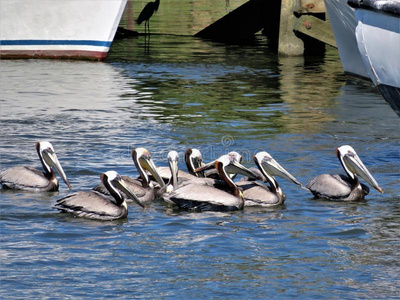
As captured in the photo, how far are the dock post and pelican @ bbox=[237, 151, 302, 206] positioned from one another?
11829 millimetres

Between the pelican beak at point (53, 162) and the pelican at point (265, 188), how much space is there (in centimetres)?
202

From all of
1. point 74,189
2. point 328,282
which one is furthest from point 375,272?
point 74,189

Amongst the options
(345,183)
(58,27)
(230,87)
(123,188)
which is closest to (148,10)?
(58,27)

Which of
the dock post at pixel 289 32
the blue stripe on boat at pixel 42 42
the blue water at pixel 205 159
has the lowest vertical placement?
the blue water at pixel 205 159

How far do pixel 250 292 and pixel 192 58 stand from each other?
17.0 meters

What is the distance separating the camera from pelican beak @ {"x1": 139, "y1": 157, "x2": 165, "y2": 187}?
11.0 meters

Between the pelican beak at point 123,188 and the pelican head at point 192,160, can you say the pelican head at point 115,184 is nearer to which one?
the pelican beak at point 123,188

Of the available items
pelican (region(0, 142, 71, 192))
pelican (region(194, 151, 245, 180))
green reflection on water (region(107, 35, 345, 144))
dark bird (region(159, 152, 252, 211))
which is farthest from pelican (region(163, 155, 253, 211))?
green reflection on water (region(107, 35, 345, 144))

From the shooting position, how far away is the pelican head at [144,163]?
10899mm

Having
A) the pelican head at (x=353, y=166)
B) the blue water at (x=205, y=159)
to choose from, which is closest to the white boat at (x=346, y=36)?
the blue water at (x=205, y=159)

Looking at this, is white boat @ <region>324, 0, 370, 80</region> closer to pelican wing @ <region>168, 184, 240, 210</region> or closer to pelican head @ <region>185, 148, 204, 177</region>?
pelican head @ <region>185, 148, 204, 177</region>

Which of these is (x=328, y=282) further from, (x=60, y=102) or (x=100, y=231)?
(x=60, y=102)

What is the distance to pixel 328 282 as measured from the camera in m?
7.85

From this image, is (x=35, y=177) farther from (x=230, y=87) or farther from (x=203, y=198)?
(x=230, y=87)
